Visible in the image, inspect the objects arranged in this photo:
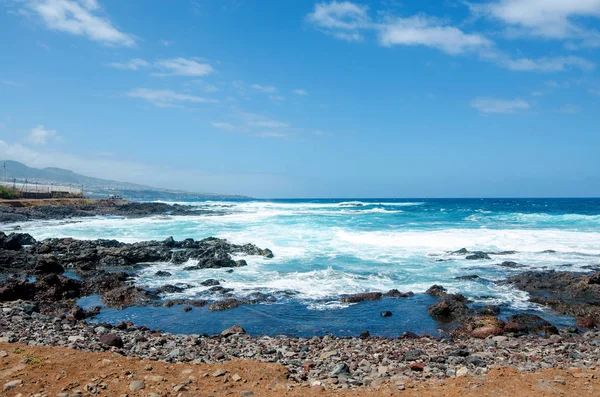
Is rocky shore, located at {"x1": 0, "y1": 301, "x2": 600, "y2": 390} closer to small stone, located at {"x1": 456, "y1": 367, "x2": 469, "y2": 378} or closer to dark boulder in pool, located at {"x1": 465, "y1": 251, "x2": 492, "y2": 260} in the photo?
small stone, located at {"x1": 456, "y1": 367, "x2": 469, "y2": 378}

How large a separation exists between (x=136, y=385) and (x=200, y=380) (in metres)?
0.83

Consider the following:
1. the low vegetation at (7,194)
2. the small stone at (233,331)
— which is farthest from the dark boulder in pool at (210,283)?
the low vegetation at (7,194)

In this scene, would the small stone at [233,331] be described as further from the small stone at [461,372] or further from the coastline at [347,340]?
the small stone at [461,372]

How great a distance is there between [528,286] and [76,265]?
719 inches

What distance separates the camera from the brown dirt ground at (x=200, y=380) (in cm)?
510

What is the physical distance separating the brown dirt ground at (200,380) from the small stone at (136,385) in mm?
49

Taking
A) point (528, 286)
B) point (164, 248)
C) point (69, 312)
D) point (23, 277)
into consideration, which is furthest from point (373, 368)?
point (164, 248)

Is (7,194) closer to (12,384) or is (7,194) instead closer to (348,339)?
(12,384)

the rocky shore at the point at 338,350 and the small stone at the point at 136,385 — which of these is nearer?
the small stone at the point at 136,385

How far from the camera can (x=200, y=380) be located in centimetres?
551

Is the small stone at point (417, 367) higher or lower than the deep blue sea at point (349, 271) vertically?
higher

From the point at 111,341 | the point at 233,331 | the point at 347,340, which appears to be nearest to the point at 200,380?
the point at 111,341

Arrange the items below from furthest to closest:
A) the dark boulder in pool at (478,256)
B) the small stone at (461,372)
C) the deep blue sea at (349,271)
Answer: the dark boulder in pool at (478,256), the deep blue sea at (349,271), the small stone at (461,372)

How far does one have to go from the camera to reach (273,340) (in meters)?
8.69
